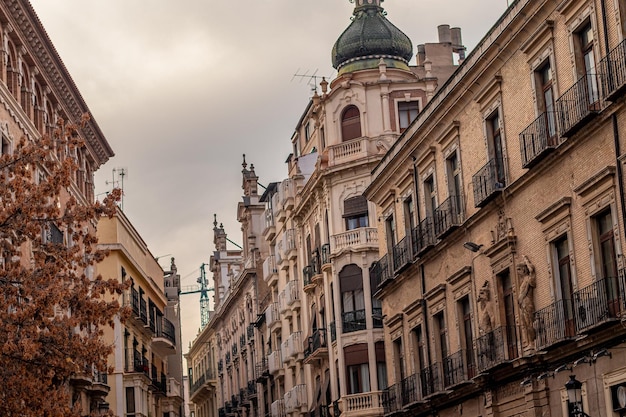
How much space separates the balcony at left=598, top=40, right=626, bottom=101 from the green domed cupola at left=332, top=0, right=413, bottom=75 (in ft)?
89.9

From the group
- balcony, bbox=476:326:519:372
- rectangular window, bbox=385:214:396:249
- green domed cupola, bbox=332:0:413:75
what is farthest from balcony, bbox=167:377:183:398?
balcony, bbox=476:326:519:372

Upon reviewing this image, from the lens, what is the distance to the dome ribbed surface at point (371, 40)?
51.2 meters

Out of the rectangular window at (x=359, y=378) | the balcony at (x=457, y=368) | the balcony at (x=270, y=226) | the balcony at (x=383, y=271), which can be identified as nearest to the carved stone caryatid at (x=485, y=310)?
the balcony at (x=457, y=368)

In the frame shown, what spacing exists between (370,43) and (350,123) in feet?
10.9

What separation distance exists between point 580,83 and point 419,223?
1257cm

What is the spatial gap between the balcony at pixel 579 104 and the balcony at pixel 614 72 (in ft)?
1.48

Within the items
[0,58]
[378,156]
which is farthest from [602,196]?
[378,156]

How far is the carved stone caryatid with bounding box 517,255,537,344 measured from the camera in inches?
1117

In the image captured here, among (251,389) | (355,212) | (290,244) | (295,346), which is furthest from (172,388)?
(355,212)

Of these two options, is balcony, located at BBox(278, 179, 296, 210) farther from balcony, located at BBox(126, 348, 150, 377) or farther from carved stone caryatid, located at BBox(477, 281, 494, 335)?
carved stone caryatid, located at BBox(477, 281, 494, 335)

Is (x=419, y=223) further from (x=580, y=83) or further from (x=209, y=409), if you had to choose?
(x=209, y=409)

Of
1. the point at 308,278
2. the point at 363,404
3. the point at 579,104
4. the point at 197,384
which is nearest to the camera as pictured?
the point at 579,104

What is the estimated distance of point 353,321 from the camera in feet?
161

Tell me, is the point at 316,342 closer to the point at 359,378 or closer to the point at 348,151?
the point at 359,378
